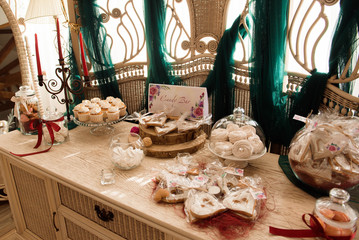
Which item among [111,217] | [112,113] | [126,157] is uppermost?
[112,113]

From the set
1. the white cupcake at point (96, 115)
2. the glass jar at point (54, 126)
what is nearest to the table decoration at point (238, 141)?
the white cupcake at point (96, 115)

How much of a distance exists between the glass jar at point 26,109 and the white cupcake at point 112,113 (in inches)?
16.7

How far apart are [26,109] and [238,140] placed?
128 centimetres

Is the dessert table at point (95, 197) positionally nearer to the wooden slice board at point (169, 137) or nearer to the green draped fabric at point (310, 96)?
the wooden slice board at point (169, 137)

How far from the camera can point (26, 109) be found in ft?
5.38

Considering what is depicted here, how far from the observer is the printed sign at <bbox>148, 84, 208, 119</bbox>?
1499 mm

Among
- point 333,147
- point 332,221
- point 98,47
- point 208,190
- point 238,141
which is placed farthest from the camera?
point 98,47

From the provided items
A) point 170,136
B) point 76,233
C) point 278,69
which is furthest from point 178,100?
point 76,233

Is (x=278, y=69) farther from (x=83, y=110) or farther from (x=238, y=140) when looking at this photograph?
(x=83, y=110)

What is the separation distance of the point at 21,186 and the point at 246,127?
1.41 meters

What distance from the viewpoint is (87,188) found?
1.18m

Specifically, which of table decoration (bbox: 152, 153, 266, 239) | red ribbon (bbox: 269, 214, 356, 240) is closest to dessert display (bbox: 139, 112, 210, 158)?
table decoration (bbox: 152, 153, 266, 239)

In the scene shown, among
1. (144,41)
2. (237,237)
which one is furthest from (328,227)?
(144,41)

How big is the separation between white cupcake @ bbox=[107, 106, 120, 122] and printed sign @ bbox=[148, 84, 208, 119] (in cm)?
21
